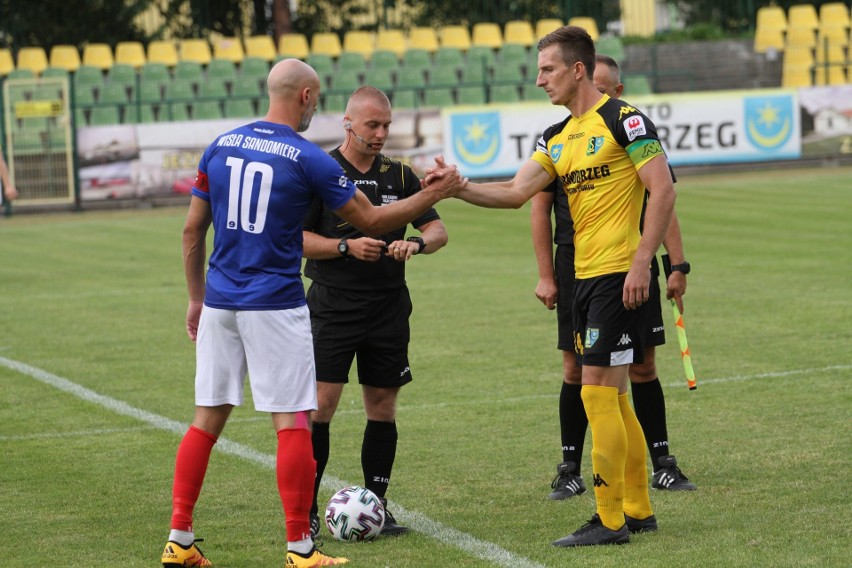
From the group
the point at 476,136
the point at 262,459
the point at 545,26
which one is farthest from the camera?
the point at 545,26

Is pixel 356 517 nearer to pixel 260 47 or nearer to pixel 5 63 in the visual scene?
pixel 5 63

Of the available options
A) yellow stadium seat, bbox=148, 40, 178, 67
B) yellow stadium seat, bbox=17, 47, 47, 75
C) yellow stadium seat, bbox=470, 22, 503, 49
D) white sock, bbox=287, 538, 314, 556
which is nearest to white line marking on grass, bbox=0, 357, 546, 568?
white sock, bbox=287, 538, 314, 556

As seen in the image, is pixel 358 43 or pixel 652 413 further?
pixel 358 43

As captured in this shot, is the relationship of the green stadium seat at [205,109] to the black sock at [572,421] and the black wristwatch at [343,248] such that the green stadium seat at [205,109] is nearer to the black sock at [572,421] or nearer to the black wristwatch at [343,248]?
the black sock at [572,421]

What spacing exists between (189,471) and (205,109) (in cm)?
2336

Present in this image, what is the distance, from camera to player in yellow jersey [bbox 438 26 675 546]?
19.0 feet

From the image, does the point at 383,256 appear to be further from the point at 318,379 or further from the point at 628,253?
the point at 628,253

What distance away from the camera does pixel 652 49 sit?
110 feet

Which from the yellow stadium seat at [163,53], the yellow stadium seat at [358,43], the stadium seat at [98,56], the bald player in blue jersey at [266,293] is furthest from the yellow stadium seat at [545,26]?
the bald player in blue jersey at [266,293]

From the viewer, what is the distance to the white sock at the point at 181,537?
5.48 meters

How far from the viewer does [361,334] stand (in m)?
6.22

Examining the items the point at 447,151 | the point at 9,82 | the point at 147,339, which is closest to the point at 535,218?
the point at 147,339

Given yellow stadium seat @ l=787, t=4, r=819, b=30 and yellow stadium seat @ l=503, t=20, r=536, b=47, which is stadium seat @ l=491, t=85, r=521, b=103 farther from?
yellow stadium seat @ l=787, t=4, r=819, b=30

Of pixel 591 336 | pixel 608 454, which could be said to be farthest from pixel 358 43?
pixel 608 454
